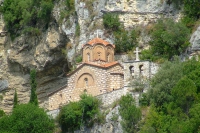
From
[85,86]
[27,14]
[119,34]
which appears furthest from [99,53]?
Answer: [27,14]

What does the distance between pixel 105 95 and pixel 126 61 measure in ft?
8.92

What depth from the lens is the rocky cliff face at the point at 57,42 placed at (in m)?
64.1

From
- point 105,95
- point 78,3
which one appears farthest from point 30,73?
point 105,95

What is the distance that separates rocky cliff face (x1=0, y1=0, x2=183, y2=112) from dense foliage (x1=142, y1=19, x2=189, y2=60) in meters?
1.56

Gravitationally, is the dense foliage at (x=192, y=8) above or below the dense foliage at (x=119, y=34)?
above

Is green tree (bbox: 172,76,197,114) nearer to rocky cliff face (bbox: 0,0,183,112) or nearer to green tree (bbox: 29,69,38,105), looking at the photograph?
rocky cliff face (bbox: 0,0,183,112)

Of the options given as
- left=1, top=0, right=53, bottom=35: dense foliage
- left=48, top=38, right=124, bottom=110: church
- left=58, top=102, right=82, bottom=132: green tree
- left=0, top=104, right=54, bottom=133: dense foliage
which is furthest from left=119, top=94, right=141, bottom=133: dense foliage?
left=1, top=0, right=53, bottom=35: dense foliage

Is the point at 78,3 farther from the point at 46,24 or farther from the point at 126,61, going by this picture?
the point at 126,61

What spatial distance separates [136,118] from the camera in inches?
2136

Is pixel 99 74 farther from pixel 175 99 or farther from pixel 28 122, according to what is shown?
pixel 175 99

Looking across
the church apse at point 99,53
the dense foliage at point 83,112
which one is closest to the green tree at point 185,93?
the dense foliage at point 83,112

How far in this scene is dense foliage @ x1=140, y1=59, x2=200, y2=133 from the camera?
51688 millimetres

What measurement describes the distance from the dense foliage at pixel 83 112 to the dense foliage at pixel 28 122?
1.54m

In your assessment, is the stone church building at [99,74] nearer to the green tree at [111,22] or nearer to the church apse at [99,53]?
the church apse at [99,53]
